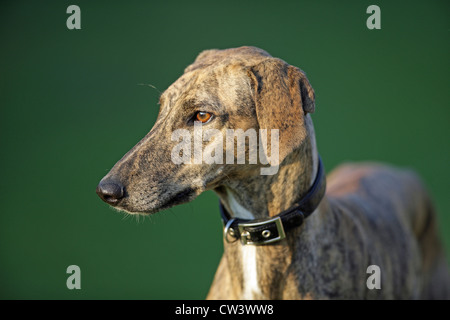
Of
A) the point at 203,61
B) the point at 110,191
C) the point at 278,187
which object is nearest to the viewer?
the point at 110,191

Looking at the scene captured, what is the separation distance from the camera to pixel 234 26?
1365 cm

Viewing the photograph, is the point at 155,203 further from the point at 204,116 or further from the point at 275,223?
the point at 275,223

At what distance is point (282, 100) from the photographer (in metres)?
2.58

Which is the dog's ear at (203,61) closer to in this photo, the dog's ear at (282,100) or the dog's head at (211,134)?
the dog's head at (211,134)

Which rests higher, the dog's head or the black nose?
the dog's head

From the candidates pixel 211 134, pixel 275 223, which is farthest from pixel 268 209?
pixel 211 134

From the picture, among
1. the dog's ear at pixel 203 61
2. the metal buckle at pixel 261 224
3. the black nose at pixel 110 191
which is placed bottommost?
the metal buckle at pixel 261 224

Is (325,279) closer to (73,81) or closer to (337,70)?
(73,81)

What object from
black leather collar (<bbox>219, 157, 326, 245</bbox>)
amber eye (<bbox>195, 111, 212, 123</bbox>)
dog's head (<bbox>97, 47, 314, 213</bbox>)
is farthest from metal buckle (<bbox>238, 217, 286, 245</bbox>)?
amber eye (<bbox>195, 111, 212, 123</bbox>)

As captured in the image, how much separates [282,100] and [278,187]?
43 centimetres

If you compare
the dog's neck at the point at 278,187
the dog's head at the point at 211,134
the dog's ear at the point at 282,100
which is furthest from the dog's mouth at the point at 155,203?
the dog's ear at the point at 282,100

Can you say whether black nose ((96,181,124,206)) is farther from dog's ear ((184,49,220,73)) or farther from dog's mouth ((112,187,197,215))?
dog's ear ((184,49,220,73))

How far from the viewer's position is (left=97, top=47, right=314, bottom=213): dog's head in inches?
101

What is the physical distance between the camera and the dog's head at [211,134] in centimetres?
255
